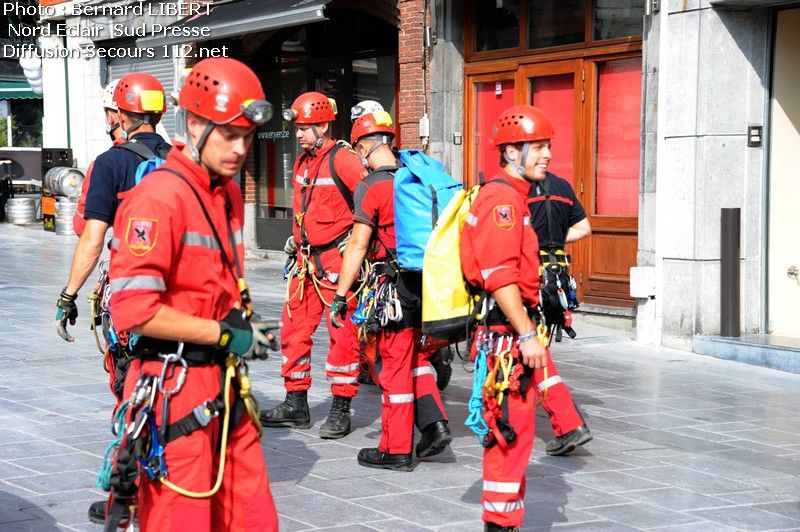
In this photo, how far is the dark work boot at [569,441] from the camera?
7.18 metres

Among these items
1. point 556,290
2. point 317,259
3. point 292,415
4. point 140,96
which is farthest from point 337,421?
point 140,96

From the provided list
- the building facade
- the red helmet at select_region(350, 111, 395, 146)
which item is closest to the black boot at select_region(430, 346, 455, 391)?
the red helmet at select_region(350, 111, 395, 146)

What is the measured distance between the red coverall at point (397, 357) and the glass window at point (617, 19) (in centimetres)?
618

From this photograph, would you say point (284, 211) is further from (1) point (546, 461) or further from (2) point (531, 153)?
(2) point (531, 153)

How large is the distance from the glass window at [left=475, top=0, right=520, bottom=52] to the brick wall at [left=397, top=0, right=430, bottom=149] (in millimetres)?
921

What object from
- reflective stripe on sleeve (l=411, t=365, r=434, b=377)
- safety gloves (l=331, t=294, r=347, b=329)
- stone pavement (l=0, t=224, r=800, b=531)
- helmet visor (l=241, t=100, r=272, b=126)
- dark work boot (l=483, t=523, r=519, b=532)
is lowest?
stone pavement (l=0, t=224, r=800, b=531)

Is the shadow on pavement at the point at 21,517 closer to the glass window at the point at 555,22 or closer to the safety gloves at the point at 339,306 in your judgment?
the safety gloves at the point at 339,306

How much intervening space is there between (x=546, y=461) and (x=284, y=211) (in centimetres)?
1373

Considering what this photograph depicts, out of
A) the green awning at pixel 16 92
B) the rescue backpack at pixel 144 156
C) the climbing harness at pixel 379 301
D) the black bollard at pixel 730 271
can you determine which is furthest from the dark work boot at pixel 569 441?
the green awning at pixel 16 92

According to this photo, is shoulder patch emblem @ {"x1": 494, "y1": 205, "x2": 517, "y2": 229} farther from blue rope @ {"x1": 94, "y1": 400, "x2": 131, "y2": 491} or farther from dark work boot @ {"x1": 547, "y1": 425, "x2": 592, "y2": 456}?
dark work boot @ {"x1": 547, "y1": 425, "x2": 592, "y2": 456}

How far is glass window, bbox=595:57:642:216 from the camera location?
12.7m

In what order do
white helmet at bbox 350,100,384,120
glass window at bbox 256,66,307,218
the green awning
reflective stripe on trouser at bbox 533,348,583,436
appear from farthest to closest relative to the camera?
1. the green awning
2. glass window at bbox 256,66,307,218
3. white helmet at bbox 350,100,384,120
4. reflective stripe on trouser at bbox 533,348,583,436

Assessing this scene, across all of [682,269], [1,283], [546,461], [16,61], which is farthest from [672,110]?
[16,61]

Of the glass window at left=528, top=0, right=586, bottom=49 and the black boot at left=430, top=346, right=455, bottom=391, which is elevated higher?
the glass window at left=528, top=0, right=586, bottom=49
